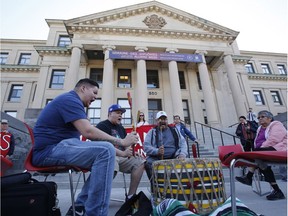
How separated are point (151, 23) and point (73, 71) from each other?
9.92m

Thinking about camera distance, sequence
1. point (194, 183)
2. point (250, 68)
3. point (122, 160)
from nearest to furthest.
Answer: point (194, 183)
point (122, 160)
point (250, 68)

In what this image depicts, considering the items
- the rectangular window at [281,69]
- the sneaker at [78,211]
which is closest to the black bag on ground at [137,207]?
the sneaker at [78,211]

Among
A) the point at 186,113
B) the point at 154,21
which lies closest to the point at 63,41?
the point at 154,21

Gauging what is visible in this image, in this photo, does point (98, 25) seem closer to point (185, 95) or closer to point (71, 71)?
point (71, 71)

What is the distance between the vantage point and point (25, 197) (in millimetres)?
1512

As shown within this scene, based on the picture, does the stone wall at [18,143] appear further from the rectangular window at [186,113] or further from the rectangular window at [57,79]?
the rectangular window at [186,113]

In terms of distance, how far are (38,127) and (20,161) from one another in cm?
552

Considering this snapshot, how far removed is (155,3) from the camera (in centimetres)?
1956

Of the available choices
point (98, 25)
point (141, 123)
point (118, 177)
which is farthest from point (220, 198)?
point (98, 25)

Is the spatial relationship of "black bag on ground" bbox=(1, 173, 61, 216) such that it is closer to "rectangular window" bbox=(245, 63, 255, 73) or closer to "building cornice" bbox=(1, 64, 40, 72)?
"building cornice" bbox=(1, 64, 40, 72)

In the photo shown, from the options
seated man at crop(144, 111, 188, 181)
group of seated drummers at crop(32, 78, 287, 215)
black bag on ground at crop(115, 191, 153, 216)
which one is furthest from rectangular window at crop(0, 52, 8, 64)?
black bag on ground at crop(115, 191, 153, 216)

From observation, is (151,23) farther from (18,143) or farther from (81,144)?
(81,144)

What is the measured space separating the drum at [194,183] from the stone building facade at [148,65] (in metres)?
12.6

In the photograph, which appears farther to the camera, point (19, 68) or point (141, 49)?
point (19, 68)
